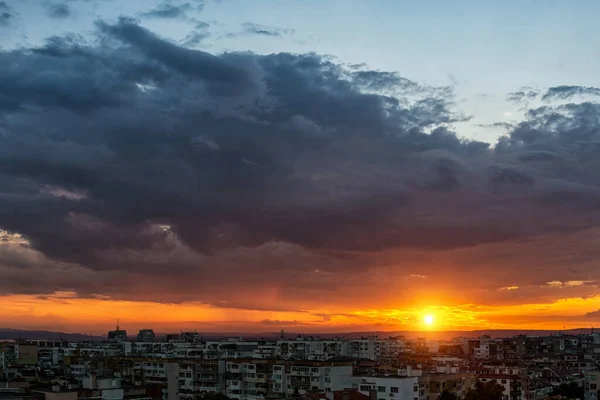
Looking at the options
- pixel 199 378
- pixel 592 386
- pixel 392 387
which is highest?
pixel 392 387

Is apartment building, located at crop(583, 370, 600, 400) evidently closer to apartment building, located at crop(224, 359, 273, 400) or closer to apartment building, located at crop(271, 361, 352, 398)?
apartment building, located at crop(271, 361, 352, 398)

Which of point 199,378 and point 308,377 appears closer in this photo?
point 308,377

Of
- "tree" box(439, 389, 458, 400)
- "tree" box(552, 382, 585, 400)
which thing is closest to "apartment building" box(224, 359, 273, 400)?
"tree" box(439, 389, 458, 400)

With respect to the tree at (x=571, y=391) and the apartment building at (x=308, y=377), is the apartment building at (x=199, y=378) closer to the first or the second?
the apartment building at (x=308, y=377)

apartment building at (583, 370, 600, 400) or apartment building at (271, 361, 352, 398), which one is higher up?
apartment building at (271, 361, 352, 398)

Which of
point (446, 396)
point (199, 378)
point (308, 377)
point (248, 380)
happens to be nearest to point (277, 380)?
point (248, 380)

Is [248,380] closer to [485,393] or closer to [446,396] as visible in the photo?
[446,396]

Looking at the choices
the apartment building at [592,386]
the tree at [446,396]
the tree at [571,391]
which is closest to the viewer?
the tree at [446,396]

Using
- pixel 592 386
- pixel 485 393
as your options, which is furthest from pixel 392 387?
pixel 592 386

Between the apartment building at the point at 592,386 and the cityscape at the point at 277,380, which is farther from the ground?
the cityscape at the point at 277,380

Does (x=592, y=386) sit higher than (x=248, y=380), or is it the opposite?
(x=248, y=380)

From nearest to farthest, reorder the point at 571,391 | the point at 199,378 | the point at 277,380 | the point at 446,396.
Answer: the point at 446,396 < the point at 277,380 < the point at 199,378 < the point at 571,391

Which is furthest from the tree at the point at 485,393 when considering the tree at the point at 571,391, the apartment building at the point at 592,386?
the apartment building at the point at 592,386

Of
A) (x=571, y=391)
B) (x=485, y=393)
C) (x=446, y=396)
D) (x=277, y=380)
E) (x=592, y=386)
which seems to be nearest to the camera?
(x=485, y=393)
